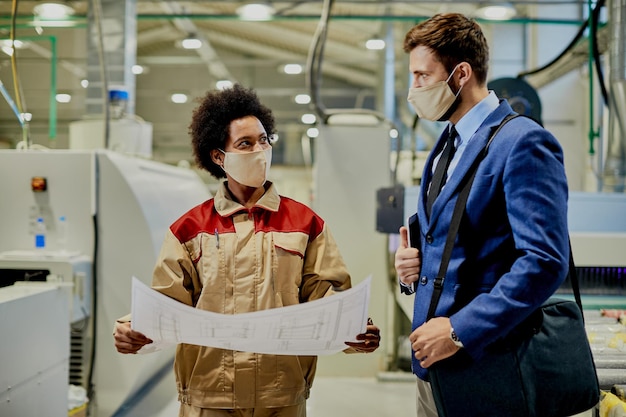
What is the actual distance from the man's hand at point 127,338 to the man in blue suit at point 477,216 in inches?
21.0

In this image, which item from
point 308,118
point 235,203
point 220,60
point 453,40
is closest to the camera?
point 453,40

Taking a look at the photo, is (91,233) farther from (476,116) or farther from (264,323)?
(476,116)

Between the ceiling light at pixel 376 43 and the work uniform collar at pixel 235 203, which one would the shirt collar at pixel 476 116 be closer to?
the work uniform collar at pixel 235 203

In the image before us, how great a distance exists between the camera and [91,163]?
8.92ft

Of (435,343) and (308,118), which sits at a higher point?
(308,118)

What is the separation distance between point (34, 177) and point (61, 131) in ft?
32.5

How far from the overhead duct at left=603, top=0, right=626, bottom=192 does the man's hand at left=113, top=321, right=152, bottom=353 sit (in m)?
2.47

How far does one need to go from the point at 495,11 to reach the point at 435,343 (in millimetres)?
4492

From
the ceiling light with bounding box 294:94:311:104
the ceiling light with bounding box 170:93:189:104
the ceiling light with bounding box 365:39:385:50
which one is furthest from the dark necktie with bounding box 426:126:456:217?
the ceiling light with bounding box 170:93:189:104

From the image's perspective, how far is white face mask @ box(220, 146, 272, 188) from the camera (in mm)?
1373

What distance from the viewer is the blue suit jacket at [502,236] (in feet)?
3.14

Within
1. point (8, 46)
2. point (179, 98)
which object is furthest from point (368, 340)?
point (179, 98)

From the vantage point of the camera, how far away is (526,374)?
3.29 feet

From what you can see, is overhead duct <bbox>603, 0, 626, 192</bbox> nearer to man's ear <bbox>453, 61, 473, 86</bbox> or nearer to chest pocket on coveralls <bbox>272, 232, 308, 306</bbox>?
man's ear <bbox>453, 61, 473, 86</bbox>
